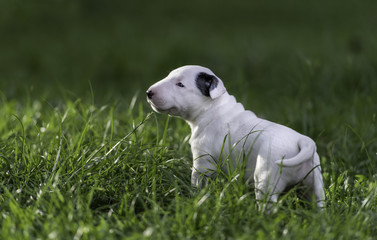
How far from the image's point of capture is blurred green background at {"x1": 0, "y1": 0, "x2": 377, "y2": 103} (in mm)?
6406

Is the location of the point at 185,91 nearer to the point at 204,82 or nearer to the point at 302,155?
the point at 204,82

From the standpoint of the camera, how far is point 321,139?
14.9ft

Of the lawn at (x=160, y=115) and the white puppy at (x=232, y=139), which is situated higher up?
the white puppy at (x=232, y=139)

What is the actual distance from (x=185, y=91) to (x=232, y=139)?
1.28 ft

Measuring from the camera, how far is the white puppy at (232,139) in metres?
2.73

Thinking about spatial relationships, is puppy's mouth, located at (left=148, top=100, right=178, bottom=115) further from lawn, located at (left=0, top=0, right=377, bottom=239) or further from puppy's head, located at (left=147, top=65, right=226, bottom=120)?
lawn, located at (left=0, top=0, right=377, bottom=239)

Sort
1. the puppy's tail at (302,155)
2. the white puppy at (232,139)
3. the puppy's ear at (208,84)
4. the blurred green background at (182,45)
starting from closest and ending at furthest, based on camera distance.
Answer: the puppy's tail at (302,155)
the white puppy at (232,139)
the puppy's ear at (208,84)
the blurred green background at (182,45)

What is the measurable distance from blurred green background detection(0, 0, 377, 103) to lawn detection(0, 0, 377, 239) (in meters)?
0.03

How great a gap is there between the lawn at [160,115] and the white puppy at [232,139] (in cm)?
11

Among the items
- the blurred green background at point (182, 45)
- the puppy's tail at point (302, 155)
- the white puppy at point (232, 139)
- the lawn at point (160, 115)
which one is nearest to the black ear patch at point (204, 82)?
the white puppy at point (232, 139)

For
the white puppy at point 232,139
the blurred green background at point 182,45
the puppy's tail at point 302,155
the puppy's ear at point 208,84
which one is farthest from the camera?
the blurred green background at point 182,45

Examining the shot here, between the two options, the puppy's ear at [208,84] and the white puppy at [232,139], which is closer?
the white puppy at [232,139]

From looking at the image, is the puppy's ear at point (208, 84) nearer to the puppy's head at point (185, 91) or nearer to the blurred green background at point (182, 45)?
the puppy's head at point (185, 91)

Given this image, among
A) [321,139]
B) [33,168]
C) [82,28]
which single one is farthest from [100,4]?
[33,168]
